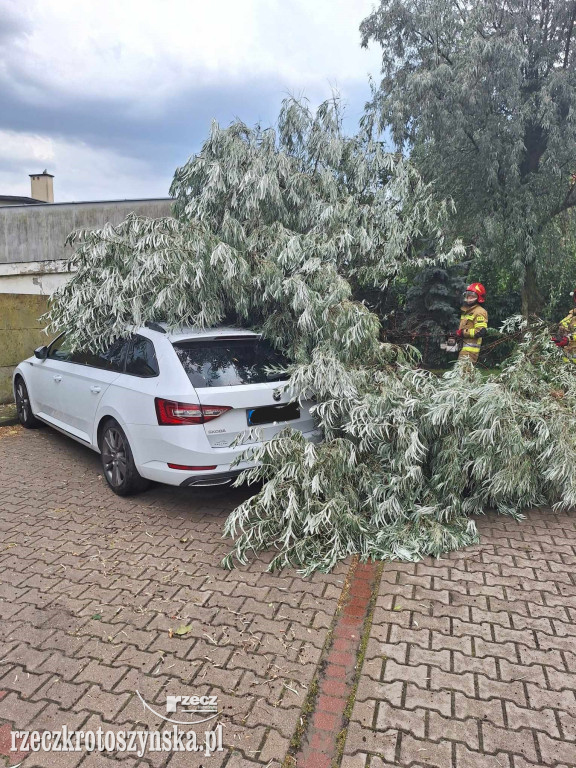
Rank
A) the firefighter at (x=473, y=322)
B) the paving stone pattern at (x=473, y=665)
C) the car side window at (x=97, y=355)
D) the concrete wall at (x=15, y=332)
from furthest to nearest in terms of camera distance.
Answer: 1. the concrete wall at (x=15, y=332)
2. the firefighter at (x=473, y=322)
3. the car side window at (x=97, y=355)
4. the paving stone pattern at (x=473, y=665)

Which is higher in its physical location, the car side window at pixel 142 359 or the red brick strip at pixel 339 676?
the car side window at pixel 142 359

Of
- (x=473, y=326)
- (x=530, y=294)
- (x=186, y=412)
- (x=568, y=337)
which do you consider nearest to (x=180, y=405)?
(x=186, y=412)

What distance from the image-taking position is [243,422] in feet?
14.3

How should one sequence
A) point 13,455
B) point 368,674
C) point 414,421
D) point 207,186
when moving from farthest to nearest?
1. point 13,455
2. point 207,186
3. point 414,421
4. point 368,674

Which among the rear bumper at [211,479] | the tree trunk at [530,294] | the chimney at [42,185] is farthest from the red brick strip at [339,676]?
the chimney at [42,185]

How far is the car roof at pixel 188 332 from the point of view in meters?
4.56

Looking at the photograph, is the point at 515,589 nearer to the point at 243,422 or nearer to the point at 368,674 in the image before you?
the point at 368,674

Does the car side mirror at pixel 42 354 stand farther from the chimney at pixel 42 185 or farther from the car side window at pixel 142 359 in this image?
the chimney at pixel 42 185

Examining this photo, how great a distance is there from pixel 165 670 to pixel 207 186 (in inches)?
181

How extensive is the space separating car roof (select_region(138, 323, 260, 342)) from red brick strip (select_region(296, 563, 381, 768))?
2.15 meters

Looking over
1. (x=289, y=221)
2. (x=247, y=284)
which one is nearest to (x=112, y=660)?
(x=247, y=284)

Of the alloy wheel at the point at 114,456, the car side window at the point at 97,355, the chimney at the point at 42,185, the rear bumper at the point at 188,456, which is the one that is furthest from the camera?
the chimney at the point at 42,185

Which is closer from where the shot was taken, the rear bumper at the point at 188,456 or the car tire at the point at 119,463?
the rear bumper at the point at 188,456

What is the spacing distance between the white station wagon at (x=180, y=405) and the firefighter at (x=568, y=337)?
315cm
